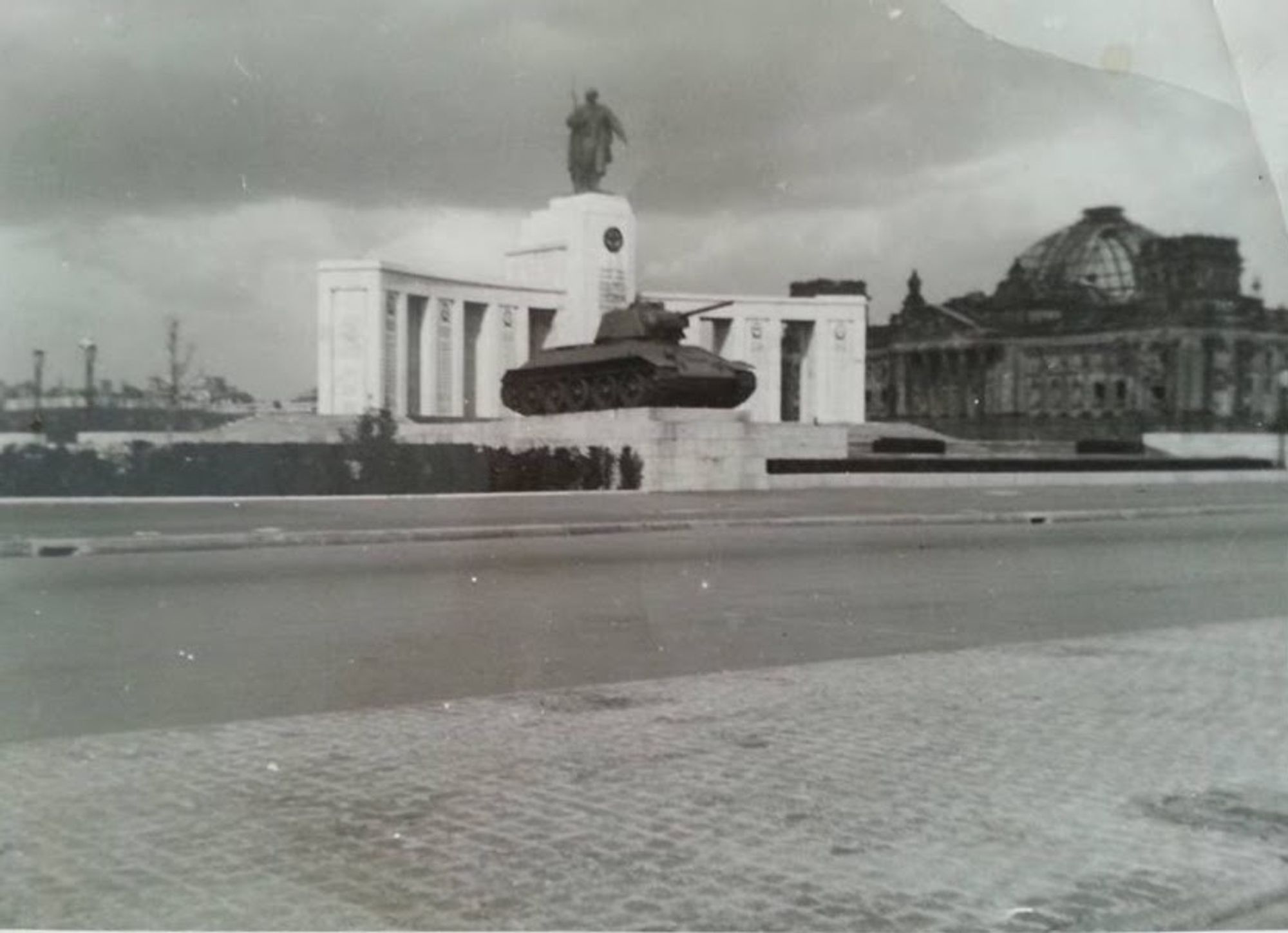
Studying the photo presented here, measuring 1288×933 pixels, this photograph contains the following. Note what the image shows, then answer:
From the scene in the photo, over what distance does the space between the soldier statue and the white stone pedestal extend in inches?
42.6

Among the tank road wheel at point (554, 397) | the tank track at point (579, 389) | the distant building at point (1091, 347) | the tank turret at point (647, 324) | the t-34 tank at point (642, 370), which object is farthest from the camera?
the distant building at point (1091, 347)

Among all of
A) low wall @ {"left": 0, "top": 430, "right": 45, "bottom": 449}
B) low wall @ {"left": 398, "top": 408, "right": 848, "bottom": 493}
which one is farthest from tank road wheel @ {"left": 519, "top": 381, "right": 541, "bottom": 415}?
low wall @ {"left": 0, "top": 430, "right": 45, "bottom": 449}

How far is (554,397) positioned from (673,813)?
2890cm

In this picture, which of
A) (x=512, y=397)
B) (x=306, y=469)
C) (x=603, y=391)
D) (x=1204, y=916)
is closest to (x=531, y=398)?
(x=512, y=397)

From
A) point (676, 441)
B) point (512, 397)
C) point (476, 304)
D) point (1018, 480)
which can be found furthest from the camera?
point (476, 304)

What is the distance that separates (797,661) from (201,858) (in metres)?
4.02

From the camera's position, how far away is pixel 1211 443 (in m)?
51.4

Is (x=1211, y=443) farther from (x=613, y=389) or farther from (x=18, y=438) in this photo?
(x=18, y=438)

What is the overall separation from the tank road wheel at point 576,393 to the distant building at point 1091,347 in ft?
83.7

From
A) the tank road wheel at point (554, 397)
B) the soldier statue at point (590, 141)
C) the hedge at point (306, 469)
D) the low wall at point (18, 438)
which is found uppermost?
the soldier statue at point (590, 141)

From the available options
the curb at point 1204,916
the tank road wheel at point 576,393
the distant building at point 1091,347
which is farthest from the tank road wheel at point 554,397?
the curb at point 1204,916

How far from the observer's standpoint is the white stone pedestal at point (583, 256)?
42.8 metres

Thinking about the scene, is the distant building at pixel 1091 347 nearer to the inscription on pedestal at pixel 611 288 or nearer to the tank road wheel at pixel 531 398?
the inscription on pedestal at pixel 611 288

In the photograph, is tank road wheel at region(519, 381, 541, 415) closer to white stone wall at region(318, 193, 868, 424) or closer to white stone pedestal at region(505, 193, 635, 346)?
white stone wall at region(318, 193, 868, 424)
